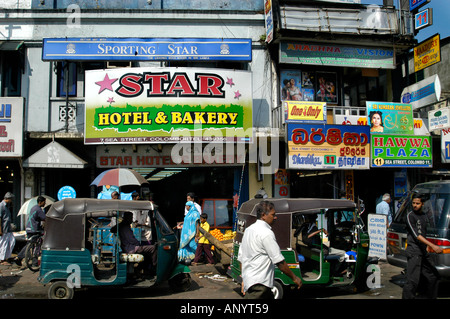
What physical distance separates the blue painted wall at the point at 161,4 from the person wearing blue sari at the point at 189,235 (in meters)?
7.91

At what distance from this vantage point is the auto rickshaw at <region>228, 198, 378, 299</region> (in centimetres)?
712

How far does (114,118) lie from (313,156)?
6.46 meters

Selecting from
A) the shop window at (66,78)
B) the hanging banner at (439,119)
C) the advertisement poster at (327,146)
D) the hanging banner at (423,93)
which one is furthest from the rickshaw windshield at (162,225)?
the hanging banner at (439,119)

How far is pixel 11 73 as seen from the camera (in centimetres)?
1397

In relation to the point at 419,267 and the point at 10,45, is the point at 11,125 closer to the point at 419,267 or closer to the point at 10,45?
the point at 10,45

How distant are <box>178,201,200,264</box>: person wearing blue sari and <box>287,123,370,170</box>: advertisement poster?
3990mm

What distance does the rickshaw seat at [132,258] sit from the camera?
23.8 feet

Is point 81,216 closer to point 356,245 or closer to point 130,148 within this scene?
point 356,245

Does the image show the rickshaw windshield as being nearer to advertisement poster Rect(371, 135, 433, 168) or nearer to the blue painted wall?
advertisement poster Rect(371, 135, 433, 168)

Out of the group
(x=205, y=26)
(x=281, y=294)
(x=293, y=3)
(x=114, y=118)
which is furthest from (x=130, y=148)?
(x=281, y=294)

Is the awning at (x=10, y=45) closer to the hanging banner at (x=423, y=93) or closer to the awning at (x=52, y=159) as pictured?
the awning at (x=52, y=159)

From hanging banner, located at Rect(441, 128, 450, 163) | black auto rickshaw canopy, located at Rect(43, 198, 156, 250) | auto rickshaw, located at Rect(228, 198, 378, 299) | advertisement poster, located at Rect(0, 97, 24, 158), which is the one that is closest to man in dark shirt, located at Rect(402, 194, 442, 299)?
auto rickshaw, located at Rect(228, 198, 378, 299)

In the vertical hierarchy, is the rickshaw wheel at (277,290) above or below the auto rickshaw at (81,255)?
below

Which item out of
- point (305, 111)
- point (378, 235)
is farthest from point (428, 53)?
point (378, 235)
